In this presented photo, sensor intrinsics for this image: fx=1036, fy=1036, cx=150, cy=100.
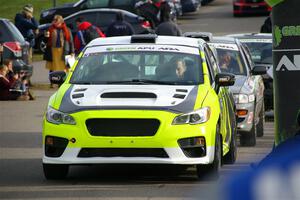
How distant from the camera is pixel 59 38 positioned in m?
24.4

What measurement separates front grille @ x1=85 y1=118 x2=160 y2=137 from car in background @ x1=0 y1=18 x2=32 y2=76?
11.8 meters

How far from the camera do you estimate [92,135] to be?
32.9ft

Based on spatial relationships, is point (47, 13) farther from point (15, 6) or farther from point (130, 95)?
point (130, 95)

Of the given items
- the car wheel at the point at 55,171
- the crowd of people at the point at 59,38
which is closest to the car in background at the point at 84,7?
the crowd of people at the point at 59,38

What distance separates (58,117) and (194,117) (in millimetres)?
1348

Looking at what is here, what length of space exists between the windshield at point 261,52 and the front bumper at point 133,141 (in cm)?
1044

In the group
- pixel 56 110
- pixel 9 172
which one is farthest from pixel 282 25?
pixel 9 172

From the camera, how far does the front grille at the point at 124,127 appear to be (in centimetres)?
997

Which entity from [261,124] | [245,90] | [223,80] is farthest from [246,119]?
[223,80]

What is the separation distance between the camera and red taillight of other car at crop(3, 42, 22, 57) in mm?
22156

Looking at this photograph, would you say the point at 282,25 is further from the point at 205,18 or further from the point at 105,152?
the point at 205,18

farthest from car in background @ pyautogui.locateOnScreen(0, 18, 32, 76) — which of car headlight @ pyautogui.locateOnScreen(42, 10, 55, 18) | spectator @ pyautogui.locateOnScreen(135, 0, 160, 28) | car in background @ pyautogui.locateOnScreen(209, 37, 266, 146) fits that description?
car headlight @ pyautogui.locateOnScreen(42, 10, 55, 18)

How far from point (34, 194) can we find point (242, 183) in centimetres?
723

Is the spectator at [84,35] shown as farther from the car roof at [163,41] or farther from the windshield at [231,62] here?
the car roof at [163,41]
